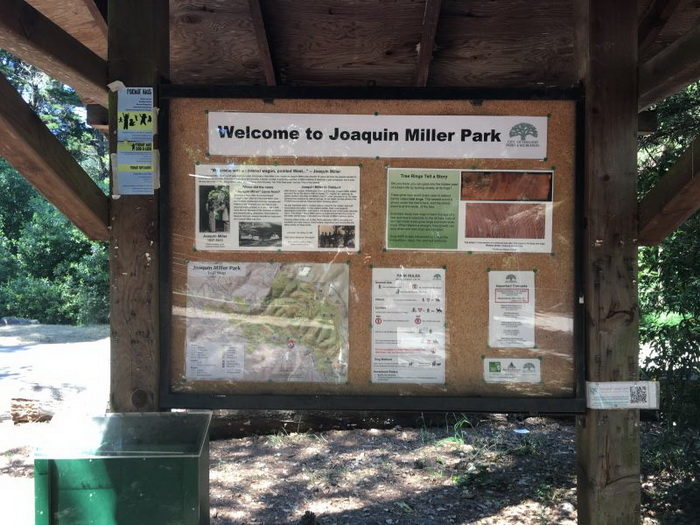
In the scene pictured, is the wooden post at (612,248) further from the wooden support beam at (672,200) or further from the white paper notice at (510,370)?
the white paper notice at (510,370)

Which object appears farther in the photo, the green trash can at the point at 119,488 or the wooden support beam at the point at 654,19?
the wooden support beam at the point at 654,19

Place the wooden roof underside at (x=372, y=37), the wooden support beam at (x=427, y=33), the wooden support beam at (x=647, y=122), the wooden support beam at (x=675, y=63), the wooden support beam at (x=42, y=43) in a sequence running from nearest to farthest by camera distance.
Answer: the wooden support beam at (x=42, y=43) < the wooden support beam at (x=675, y=63) < the wooden support beam at (x=427, y=33) < the wooden roof underside at (x=372, y=37) < the wooden support beam at (x=647, y=122)

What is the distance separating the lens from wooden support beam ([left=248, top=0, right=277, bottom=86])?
316 cm

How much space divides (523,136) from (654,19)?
1.67 meters

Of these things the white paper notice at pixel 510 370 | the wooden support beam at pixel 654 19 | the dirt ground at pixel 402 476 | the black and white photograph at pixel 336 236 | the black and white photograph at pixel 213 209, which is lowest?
the dirt ground at pixel 402 476

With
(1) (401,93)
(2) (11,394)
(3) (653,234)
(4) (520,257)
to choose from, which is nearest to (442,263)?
(4) (520,257)

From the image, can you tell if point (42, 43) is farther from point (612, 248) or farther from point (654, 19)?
point (654, 19)

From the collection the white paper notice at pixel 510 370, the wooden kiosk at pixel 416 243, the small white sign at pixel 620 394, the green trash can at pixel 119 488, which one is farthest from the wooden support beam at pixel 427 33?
the green trash can at pixel 119 488

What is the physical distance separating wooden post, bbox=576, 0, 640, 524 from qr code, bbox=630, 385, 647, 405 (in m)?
0.05

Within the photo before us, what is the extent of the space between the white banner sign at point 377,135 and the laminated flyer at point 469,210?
9 cm

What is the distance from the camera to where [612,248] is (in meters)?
A: 2.49

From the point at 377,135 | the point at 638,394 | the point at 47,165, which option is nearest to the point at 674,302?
the point at 638,394

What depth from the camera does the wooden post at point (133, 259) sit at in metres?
2.54

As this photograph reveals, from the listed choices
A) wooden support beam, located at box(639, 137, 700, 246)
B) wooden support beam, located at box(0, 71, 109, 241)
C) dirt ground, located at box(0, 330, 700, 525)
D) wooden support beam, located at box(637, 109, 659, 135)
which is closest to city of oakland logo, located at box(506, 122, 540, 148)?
wooden support beam, located at box(639, 137, 700, 246)
